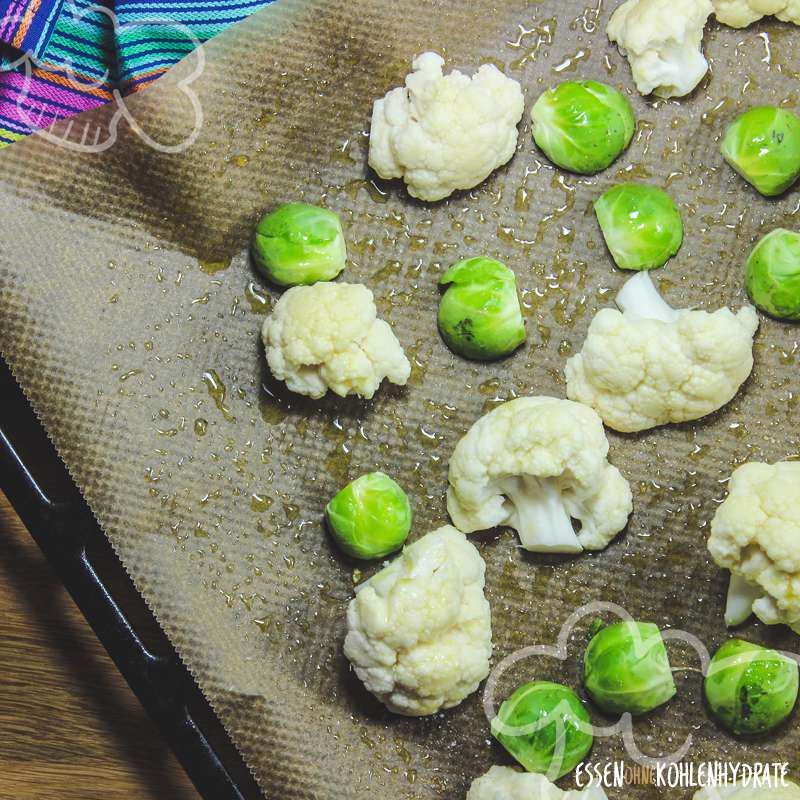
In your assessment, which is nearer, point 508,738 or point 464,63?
point 508,738

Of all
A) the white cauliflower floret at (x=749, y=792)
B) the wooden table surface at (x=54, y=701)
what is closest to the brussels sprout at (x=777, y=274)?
the white cauliflower floret at (x=749, y=792)

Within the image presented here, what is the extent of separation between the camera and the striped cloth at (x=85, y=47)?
7.77ft

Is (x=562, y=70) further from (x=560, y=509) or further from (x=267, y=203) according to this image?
(x=560, y=509)

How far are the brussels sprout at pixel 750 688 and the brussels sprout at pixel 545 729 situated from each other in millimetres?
297

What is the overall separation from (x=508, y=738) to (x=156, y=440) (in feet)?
3.37

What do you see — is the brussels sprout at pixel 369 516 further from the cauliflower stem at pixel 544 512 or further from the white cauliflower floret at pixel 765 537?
the white cauliflower floret at pixel 765 537

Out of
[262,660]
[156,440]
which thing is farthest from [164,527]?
[262,660]

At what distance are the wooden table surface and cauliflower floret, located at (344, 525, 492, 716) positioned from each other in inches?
24.2

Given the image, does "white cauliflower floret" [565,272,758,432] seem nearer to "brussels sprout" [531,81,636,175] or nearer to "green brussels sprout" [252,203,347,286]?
"brussels sprout" [531,81,636,175]

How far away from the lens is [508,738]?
221 centimetres

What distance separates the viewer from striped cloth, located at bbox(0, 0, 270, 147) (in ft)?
7.77

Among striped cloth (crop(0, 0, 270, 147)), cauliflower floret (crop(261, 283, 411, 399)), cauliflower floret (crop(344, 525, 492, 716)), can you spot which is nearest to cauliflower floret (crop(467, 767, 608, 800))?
cauliflower floret (crop(344, 525, 492, 716))

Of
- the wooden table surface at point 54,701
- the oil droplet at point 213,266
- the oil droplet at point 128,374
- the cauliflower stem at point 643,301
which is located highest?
the cauliflower stem at point 643,301

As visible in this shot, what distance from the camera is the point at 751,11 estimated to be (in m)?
2.35
